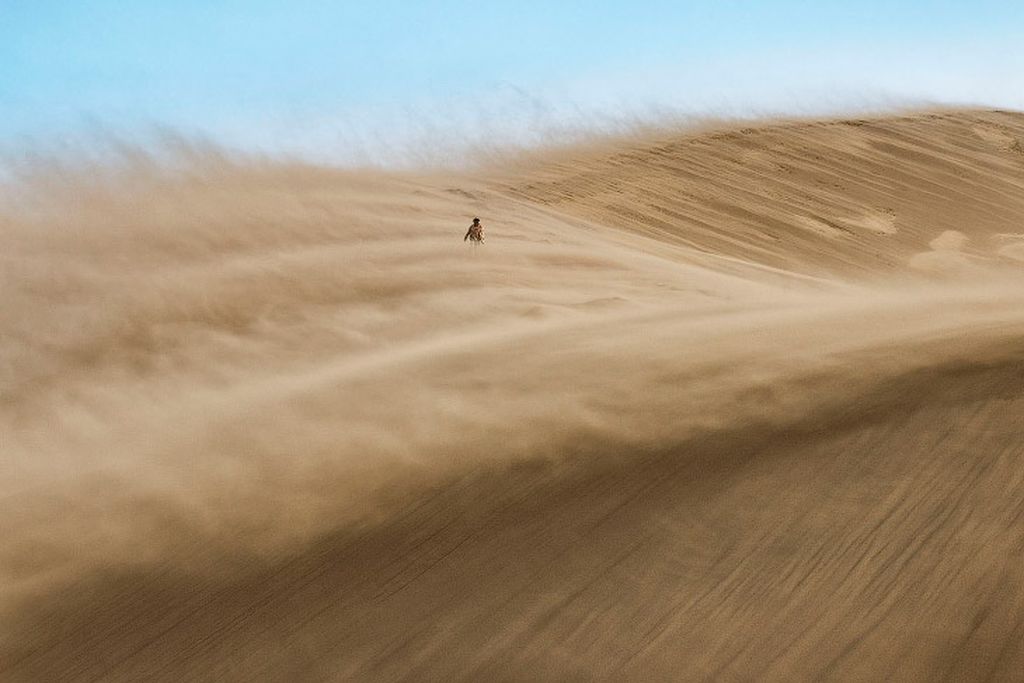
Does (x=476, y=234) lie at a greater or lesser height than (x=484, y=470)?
lesser

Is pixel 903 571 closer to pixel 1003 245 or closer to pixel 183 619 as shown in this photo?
pixel 183 619

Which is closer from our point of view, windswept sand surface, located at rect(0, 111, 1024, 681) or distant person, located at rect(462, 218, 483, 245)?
windswept sand surface, located at rect(0, 111, 1024, 681)

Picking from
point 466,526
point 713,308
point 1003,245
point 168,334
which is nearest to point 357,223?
point 168,334

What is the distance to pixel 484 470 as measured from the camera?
7.61m

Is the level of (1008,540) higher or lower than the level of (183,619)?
higher

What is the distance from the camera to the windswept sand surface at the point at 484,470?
579 centimetres

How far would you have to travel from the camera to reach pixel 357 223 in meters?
16.3

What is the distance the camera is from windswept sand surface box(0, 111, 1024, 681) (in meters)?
5.79

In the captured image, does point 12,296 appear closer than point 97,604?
No

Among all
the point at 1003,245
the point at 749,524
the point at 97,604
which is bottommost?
the point at 1003,245

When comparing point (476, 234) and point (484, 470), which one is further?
point (476, 234)

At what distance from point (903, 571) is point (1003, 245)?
791 inches

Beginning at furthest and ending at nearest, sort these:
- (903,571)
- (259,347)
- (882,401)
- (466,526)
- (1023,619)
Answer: (259,347) < (882,401) < (466,526) < (903,571) < (1023,619)

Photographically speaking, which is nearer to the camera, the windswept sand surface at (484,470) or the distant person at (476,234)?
the windswept sand surface at (484,470)
